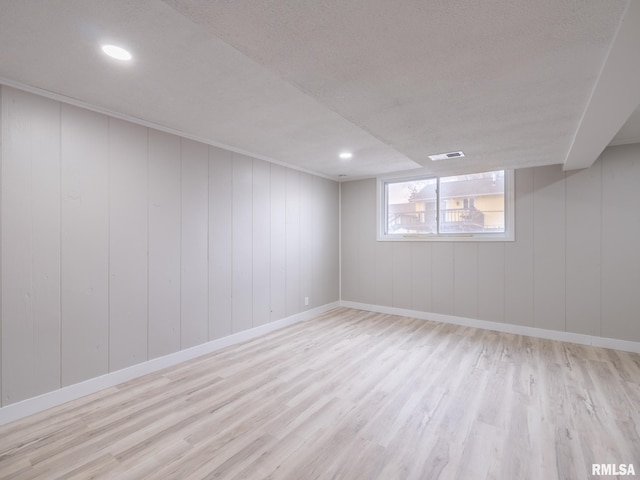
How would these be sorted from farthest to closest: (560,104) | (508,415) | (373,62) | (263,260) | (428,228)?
1. (428,228)
2. (263,260)
3. (508,415)
4. (560,104)
5. (373,62)

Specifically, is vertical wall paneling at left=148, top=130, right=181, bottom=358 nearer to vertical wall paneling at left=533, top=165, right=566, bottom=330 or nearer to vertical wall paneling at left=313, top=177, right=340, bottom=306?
vertical wall paneling at left=313, top=177, right=340, bottom=306

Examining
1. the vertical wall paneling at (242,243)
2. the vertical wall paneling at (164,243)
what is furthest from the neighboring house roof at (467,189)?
the vertical wall paneling at (164,243)

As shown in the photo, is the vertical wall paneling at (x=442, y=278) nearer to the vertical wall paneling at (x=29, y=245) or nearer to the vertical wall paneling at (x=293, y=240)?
the vertical wall paneling at (x=293, y=240)

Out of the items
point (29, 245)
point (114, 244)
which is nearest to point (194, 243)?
point (114, 244)

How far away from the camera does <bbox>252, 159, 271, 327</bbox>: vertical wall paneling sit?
4195 millimetres

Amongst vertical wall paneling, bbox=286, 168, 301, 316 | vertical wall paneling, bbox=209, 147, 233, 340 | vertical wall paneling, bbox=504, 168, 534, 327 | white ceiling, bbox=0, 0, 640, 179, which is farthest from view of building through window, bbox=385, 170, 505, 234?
vertical wall paneling, bbox=209, 147, 233, 340

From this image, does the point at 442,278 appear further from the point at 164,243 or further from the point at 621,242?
the point at 164,243

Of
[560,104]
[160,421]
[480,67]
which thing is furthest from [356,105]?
[160,421]

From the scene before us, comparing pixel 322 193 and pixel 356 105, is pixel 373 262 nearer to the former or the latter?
pixel 322 193

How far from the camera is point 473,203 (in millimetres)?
4633

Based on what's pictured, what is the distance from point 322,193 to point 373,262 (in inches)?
62.4

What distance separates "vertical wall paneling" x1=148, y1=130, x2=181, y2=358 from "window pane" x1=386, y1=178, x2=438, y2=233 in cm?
361

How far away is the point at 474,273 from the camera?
4531mm

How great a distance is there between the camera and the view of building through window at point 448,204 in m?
4.45
